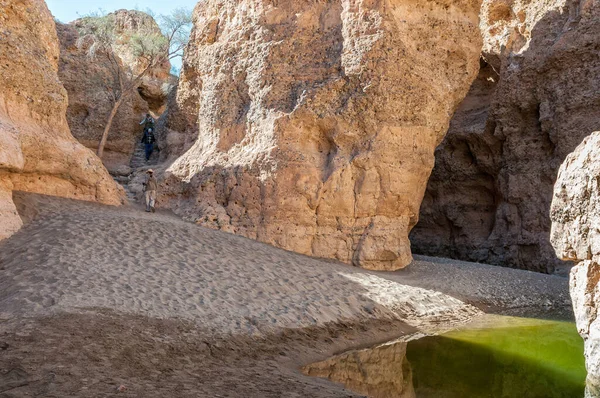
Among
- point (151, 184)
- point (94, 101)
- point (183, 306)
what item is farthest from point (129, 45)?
point (183, 306)

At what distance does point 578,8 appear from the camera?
15.8m

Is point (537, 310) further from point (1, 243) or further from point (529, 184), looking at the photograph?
point (1, 243)

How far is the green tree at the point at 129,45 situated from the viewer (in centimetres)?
1953

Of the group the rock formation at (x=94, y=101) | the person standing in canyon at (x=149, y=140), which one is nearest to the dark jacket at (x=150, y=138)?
the person standing in canyon at (x=149, y=140)

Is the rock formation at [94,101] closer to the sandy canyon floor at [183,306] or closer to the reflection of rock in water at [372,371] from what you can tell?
the sandy canyon floor at [183,306]

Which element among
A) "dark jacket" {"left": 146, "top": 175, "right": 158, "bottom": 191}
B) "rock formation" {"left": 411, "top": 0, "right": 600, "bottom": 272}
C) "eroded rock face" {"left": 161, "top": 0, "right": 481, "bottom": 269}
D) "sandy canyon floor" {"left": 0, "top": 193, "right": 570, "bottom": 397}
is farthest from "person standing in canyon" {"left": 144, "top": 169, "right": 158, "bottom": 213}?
"rock formation" {"left": 411, "top": 0, "right": 600, "bottom": 272}

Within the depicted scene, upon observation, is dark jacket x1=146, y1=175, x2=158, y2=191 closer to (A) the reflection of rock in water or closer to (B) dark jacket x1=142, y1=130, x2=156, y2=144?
(B) dark jacket x1=142, y1=130, x2=156, y2=144

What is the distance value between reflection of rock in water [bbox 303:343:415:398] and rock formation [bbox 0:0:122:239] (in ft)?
20.0

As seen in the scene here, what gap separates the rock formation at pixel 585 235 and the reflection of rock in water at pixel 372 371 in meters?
2.02

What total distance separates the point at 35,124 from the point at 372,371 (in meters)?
8.72

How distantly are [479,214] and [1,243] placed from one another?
16.4 meters

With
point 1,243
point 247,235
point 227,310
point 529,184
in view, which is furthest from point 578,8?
point 1,243

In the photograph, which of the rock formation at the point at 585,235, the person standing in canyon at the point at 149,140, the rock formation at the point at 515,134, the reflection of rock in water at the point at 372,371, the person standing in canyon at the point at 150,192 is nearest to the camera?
the rock formation at the point at 585,235

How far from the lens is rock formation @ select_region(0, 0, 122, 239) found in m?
10.1
